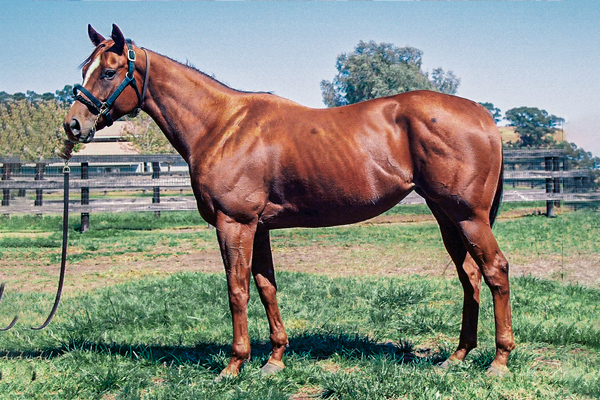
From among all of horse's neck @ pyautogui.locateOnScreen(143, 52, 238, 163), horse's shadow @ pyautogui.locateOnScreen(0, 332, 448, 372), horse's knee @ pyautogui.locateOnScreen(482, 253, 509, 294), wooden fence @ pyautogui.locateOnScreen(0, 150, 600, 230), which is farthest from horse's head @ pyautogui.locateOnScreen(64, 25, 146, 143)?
wooden fence @ pyautogui.locateOnScreen(0, 150, 600, 230)

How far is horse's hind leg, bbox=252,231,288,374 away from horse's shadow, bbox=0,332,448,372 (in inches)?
9.2

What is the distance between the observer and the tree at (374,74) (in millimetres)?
48750

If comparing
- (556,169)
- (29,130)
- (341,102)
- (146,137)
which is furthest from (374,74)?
(556,169)

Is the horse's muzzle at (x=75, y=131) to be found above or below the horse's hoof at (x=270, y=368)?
above

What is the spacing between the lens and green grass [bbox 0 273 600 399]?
11.5 feet

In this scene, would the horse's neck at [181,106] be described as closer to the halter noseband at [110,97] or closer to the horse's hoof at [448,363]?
the halter noseband at [110,97]

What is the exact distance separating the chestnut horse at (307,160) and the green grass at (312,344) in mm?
315

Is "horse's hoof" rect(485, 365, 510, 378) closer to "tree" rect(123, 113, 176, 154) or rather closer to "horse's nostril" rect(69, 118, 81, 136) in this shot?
"horse's nostril" rect(69, 118, 81, 136)

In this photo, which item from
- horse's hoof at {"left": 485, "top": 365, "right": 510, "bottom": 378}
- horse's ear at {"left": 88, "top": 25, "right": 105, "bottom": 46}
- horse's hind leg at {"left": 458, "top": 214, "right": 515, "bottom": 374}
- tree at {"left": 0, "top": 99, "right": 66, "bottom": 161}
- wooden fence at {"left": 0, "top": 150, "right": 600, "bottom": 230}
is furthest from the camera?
tree at {"left": 0, "top": 99, "right": 66, "bottom": 161}

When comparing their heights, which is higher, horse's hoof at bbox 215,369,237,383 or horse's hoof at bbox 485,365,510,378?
horse's hoof at bbox 485,365,510,378

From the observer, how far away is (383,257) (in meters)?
8.67

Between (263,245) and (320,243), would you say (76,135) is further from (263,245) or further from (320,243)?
(320,243)

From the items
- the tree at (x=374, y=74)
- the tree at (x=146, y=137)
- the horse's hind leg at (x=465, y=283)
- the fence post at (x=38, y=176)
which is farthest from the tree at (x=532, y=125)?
the horse's hind leg at (x=465, y=283)

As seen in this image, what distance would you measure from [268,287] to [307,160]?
44.1 inches
